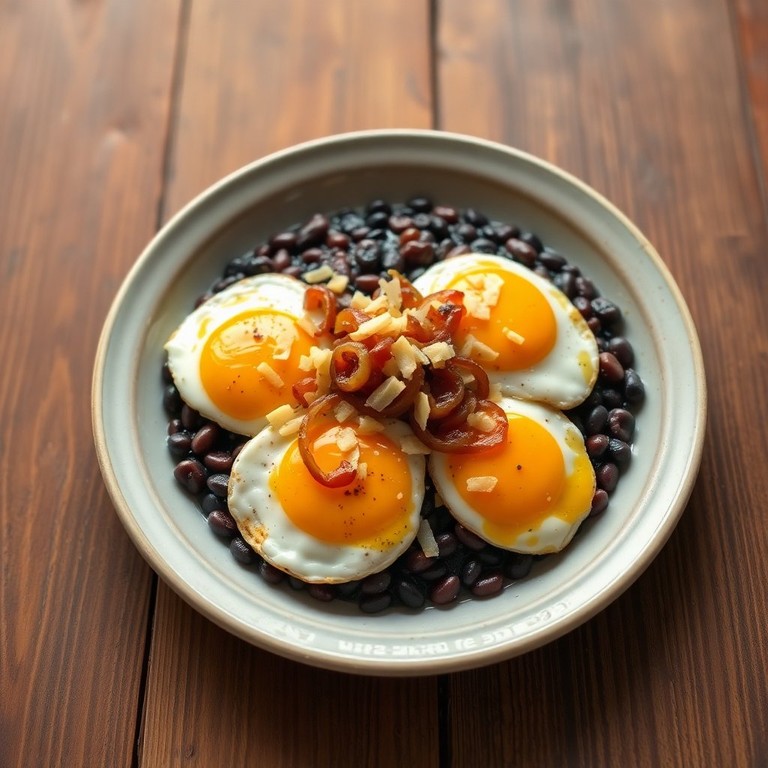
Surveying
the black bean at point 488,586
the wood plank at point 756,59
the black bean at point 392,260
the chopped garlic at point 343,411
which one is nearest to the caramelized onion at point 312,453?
the chopped garlic at point 343,411

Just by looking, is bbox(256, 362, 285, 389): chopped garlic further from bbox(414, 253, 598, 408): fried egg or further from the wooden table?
the wooden table

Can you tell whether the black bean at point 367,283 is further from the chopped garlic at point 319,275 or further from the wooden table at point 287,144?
the wooden table at point 287,144

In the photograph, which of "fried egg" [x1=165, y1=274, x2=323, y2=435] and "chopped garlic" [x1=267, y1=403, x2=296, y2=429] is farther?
"fried egg" [x1=165, y1=274, x2=323, y2=435]

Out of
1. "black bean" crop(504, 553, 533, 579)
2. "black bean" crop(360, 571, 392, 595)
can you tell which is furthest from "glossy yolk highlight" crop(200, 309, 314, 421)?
"black bean" crop(504, 553, 533, 579)

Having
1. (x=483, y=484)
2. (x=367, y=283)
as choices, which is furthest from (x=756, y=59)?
(x=483, y=484)

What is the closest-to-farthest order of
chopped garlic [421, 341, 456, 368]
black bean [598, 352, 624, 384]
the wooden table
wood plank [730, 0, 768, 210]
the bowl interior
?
the bowl interior < chopped garlic [421, 341, 456, 368] < the wooden table < black bean [598, 352, 624, 384] < wood plank [730, 0, 768, 210]

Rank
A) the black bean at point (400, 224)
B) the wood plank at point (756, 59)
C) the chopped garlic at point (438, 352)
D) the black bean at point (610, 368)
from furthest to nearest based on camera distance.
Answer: the wood plank at point (756, 59)
the black bean at point (400, 224)
the black bean at point (610, 368)
the chopped garlic at point (438, 352)
